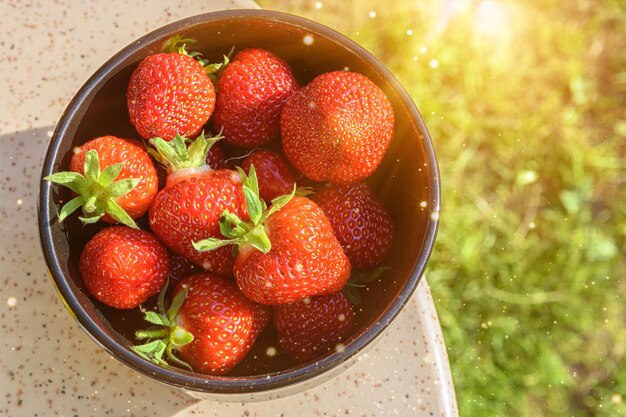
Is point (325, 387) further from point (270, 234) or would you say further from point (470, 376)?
point (470, 376)

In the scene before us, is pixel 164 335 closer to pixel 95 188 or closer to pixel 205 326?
pixel 205 326

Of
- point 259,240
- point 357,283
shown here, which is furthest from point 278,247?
point 357,283

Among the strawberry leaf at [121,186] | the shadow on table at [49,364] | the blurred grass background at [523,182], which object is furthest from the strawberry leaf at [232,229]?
the blurred grass background at [523,182]

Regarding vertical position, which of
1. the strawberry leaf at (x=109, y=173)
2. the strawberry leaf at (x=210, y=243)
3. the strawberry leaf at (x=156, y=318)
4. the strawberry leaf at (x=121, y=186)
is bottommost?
the strawberry leaf at (x=156, y=318)

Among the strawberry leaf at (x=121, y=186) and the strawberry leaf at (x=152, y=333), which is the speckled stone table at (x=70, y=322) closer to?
the strawberry leaf at (x=152, y=333)

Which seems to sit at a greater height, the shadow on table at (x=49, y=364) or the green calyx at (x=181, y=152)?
the green calyx at (x=181, y=152)

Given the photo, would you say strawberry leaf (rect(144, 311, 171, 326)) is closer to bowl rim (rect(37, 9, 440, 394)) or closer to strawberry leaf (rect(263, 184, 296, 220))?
bowl rim (rect(37, 9, 440, 394))
